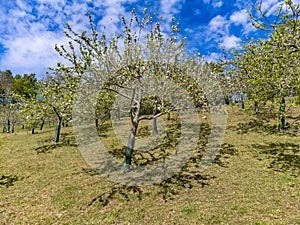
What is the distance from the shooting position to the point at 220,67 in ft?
97.9

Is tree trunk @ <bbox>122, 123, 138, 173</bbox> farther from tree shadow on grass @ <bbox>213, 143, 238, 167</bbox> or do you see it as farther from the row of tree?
tree shadow on grass @ <bbox>213, 143, 238, 167</bbox>

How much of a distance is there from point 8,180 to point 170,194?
11034 millimetres

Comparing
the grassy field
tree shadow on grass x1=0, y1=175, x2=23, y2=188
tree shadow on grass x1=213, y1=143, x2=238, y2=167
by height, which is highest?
tree shadow on grass x1=213, y1=143, x2=238, y2=167

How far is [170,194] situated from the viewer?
952cm

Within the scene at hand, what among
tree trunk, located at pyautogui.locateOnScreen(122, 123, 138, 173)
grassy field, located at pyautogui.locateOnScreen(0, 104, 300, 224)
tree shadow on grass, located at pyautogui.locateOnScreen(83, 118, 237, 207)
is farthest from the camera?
tree trunk, located at pyautogui.locateOnScreen(122, 123, 138, 173)

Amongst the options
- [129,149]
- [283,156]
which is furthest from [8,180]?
[283,156]

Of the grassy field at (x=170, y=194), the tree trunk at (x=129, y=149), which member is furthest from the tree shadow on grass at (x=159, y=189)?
the tree trunk at (x=129, y=149)

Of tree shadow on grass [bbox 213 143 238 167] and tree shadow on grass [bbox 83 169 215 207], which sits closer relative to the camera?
tree shadow on grass [bbox 83 169 215 207]

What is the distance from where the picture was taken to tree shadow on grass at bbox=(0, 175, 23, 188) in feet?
39.1

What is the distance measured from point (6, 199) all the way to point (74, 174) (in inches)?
149

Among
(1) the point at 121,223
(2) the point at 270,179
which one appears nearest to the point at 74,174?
(1) the point at 121,223

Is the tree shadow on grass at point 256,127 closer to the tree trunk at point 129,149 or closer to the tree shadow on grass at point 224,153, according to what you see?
the tree shadow on grass at point 224,153

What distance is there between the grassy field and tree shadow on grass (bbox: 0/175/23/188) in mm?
26

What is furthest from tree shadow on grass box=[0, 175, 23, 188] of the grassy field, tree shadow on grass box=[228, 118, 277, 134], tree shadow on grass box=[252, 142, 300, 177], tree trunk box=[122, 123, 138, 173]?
tree shadow on grass box=[228, 118, 277, 134]
